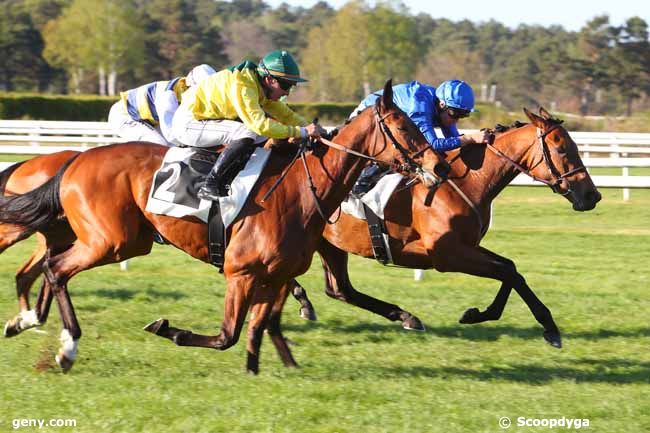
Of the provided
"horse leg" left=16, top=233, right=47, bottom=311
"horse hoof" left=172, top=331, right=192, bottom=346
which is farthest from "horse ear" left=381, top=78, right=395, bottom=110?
"horse leg" left=16, top=233, right=47, bottom=311

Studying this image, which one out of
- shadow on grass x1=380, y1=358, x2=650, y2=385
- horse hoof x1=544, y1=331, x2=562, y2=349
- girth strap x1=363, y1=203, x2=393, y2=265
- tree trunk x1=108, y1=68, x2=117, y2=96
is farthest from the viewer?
tree trunk x1=108, y1=68, x2=117, y2=96

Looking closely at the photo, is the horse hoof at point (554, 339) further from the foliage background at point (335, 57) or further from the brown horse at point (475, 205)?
the foliage background at point (335, 57)

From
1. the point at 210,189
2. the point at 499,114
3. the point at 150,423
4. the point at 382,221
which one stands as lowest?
the point at 499,114

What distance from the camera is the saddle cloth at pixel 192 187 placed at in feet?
18.7

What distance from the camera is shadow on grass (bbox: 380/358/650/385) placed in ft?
19.8

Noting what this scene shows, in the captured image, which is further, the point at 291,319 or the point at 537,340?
the point at 291,319

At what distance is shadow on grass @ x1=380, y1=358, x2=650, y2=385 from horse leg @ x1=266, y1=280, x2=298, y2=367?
1.94 feet

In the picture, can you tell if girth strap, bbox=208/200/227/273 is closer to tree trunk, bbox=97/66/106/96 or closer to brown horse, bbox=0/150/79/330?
brown horse, bbox=0/150/79/330

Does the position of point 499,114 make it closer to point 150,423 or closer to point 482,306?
point 482,306

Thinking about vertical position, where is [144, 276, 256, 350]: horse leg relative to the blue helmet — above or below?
below

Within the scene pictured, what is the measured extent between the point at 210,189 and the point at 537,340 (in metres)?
2.79

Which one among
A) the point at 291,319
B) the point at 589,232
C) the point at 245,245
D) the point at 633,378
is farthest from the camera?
the point at 589,232

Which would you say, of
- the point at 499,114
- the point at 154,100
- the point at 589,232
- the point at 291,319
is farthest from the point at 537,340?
the point at 499,114

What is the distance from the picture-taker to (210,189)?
567cm
